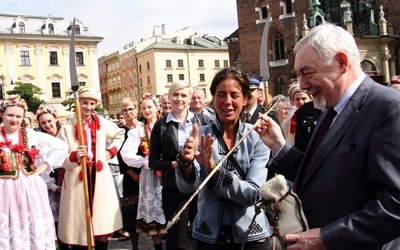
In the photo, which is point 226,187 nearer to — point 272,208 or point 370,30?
point 272,208

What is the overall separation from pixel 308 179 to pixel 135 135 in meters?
4.27

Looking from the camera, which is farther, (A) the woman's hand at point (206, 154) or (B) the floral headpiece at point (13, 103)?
(B) the floral headpiece at point (13, 103)

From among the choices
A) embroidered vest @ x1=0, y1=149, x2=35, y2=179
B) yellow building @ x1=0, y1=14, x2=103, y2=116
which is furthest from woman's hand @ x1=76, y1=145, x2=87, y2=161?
yellow building @ x1=0, y1=14, x2=103, y2=116

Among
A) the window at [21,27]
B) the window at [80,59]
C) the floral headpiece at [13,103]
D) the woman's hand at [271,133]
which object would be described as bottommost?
the woman's hand at [271,133]

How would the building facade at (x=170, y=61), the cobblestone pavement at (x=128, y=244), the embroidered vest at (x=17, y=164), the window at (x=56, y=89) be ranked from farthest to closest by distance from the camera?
the building facade at (x=170, y=61) < the window at (x=56, y=89) < the cobblestone pavement at (x=128, y=244) < the embroidered vest at (x=17, y=164)

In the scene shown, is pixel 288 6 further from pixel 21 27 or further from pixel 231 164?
pixel 21 27

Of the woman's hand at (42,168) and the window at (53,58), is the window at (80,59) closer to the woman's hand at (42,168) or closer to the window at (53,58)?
the window at (53,58)

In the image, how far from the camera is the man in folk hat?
503cm

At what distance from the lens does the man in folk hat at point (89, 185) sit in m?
5.03

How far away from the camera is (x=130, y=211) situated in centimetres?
641

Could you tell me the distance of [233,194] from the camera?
105 inches

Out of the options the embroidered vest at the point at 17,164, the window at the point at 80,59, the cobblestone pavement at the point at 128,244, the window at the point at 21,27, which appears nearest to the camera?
the embroidered vest at the point at 17,164

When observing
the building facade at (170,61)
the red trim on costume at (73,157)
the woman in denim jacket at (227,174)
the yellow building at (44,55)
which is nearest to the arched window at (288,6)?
the red trim on costume at (73,157)

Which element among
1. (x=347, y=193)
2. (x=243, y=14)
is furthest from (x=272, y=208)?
(x=243, y=14)
